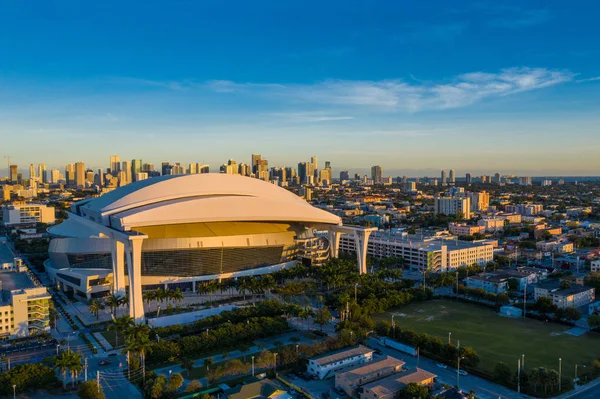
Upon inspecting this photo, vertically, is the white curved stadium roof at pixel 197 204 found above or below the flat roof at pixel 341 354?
above

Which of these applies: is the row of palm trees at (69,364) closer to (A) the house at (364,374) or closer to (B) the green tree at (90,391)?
(B) the green tree at (90,391)

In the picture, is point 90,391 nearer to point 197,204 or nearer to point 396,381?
point 396,381

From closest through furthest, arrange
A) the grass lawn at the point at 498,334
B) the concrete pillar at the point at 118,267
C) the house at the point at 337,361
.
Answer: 1. the house at the point at 337,361
2. the grass lawn at the point at 498,334
3. the concrete pillar at the point at 118,267

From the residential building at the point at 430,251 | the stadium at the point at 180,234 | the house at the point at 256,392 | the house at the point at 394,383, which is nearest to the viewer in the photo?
the house at the point at 256,392

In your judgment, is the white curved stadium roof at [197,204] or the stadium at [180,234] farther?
the stadium at [180,234]

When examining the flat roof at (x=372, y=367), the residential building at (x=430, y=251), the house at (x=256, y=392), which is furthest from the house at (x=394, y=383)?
the residential building at (x=430, y=251)

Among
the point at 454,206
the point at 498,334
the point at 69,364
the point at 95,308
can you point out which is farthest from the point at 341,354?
the point at 454,206

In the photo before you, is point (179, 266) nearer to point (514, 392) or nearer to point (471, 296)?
point (471, 296)

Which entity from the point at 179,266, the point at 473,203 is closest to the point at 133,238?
the point at 179,266
